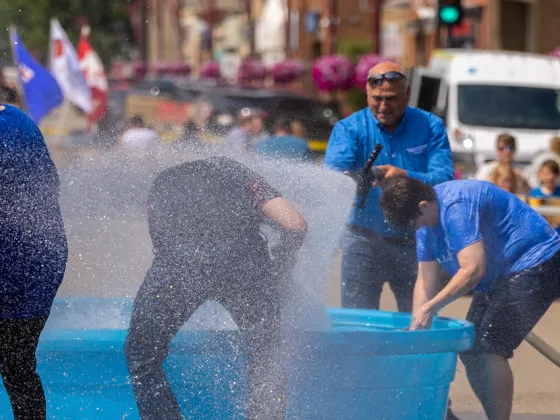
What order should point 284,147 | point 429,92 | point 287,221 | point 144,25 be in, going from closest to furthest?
point 287,221 < point 284,147 < point 429,92 < point 144,25

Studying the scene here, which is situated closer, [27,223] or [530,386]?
[27,223]

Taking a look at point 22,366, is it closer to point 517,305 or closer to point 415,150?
point 517,305

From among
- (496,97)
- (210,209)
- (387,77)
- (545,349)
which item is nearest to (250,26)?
(496,97)

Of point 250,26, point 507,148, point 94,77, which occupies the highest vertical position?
point 507,148

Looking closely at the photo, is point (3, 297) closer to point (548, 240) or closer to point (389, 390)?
point (389, 390)

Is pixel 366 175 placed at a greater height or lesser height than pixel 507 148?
greater

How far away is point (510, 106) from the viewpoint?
586 inches

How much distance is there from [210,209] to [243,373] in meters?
0.60

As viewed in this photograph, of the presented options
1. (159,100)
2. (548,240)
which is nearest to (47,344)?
(548,240)

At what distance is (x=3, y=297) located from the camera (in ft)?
12.8

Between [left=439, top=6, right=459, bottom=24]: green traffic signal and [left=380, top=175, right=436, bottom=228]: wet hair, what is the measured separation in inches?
450

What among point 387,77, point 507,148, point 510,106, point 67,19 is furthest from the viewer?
point 67,19

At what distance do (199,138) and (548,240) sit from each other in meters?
1.49

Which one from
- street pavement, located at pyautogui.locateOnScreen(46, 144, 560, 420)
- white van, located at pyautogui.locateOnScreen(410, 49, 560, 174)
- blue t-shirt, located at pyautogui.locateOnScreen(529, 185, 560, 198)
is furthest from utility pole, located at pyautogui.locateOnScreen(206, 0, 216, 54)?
street pavement, located at pyautogui.locateOnScreen(46, 144, 560, 420)
